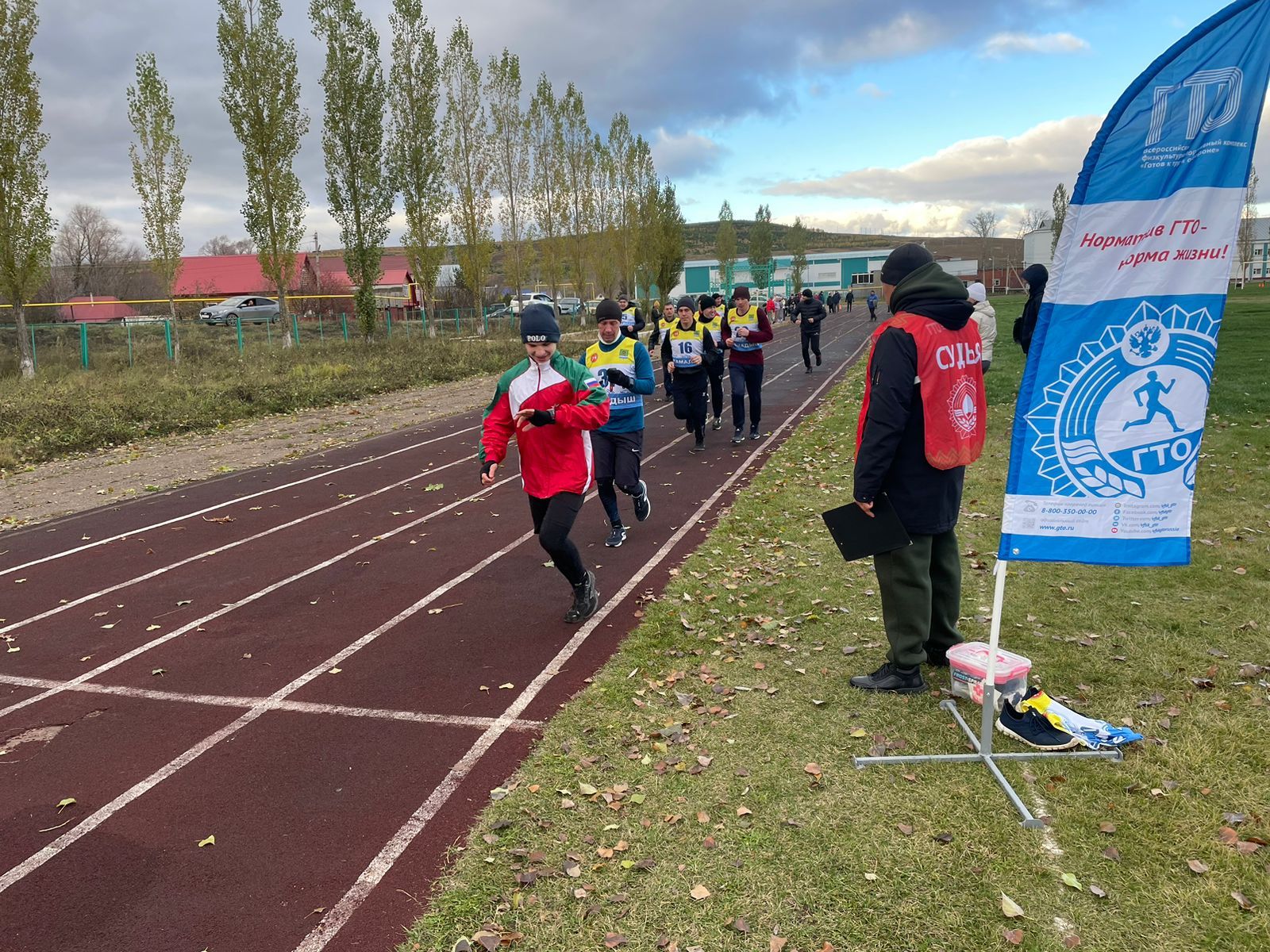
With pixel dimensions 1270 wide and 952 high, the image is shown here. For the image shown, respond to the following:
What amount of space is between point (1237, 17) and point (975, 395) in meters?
1.85

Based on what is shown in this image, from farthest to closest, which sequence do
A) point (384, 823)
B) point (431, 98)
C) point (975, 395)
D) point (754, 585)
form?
1. point (431, 98)
2. point (754, 585)
3. point (975, 395)
4. point (384, 823)

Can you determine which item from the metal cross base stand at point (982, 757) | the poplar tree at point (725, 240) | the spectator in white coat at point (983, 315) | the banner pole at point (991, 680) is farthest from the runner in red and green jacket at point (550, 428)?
the poplar tree at point (725, 240)

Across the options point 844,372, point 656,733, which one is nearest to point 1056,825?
point 656,733

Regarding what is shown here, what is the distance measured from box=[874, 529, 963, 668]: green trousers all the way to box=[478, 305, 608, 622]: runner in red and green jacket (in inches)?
83.8

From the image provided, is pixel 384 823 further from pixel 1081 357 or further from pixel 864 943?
pixel 1081 357

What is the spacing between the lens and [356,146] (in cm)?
3041

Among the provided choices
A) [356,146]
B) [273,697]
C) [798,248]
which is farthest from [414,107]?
[798,248]

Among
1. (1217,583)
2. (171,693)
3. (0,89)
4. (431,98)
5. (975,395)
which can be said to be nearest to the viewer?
(975,395)

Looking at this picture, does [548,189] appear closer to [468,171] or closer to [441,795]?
[468,171]

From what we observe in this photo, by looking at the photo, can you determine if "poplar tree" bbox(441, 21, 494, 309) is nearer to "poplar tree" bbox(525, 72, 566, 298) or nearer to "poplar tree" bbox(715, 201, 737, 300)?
"poplar tree" bbox(525, 72, 566, 298)

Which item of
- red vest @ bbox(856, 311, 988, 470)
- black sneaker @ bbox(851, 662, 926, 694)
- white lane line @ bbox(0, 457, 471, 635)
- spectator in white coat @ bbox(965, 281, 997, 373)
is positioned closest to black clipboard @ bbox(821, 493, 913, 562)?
red vest @ bbox(856, 311, 988, 470)

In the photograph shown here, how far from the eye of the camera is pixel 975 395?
4270 millimetres

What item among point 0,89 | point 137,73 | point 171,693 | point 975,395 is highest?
point 137,73

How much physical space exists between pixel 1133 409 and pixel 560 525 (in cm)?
342
